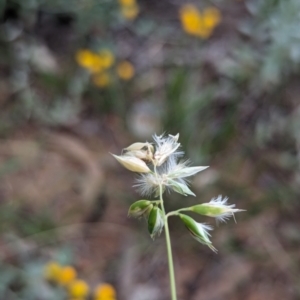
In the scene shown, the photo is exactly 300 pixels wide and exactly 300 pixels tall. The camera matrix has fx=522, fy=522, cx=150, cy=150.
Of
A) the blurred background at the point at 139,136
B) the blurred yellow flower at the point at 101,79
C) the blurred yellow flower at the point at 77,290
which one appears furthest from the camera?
the blurred yellow flower at the point at 101,79

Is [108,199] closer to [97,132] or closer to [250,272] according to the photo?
[97,132]

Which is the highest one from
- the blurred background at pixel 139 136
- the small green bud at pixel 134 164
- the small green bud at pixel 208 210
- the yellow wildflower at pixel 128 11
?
the yellow wildflower at pixel 128 11

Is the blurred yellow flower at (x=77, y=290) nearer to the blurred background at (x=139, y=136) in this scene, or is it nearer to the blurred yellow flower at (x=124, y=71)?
the blurred background at (x=139, y=136)

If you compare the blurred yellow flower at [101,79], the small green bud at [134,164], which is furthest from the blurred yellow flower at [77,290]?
the small green bud at [134,164]

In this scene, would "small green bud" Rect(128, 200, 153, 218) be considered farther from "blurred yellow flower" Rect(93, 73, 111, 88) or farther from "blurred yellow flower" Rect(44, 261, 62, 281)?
"blurred yellow flower" Rect(93, 73, 111, 88)

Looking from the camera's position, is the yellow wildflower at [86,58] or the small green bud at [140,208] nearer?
the small green bud at [140,208]

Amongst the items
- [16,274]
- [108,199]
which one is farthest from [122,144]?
[16,274]
